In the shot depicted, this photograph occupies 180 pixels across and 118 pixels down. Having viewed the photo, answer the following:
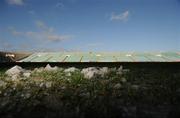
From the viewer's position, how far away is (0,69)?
14.1 feet

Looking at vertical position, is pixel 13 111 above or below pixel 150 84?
below

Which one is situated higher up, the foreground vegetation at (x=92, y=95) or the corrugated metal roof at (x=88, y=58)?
the corrugated metal roof at (x=88, y=58)

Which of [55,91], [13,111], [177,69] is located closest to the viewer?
[13,111]

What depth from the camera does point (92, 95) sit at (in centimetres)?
302

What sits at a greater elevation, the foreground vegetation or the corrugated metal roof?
the corrugated metal roof

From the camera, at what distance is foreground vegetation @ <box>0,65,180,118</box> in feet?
8.72

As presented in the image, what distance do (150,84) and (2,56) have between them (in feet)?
52.1

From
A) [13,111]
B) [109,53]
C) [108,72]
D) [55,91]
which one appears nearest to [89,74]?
[108,72]

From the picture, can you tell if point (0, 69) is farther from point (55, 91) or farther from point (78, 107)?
point (78, 107)

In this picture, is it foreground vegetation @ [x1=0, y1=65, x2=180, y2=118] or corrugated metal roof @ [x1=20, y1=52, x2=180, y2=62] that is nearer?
foreground vegetation @ [x1=0, y1=65, x2=180, y2=118]

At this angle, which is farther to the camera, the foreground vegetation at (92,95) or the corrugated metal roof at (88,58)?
the corrugated metal roof at (88,58)

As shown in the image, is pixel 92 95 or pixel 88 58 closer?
pixel 92 95

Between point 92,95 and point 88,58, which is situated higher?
point 88,58

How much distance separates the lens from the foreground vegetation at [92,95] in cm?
266
